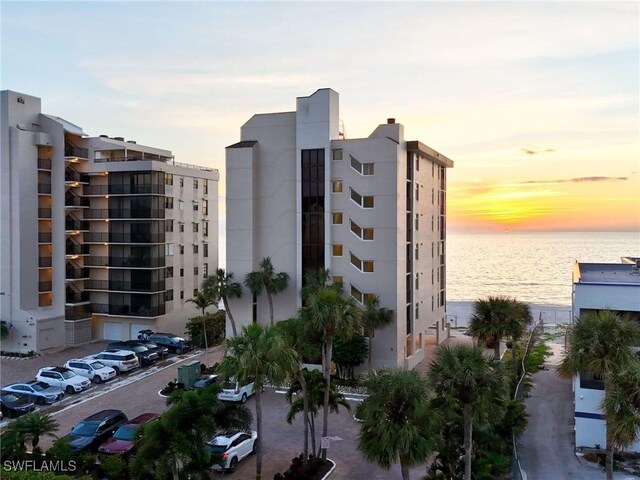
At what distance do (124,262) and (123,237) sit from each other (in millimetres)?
2217

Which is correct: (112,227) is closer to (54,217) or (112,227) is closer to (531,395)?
(54,217)

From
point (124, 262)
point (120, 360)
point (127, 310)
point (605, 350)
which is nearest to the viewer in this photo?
point (605, 350)

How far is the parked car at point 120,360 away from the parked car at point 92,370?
2.47ft

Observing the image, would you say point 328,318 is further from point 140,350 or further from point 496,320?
point 140,350

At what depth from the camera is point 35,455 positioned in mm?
19953

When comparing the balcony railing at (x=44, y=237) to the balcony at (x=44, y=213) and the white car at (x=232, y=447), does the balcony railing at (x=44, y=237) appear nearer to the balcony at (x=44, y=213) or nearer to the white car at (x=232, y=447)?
the balcony at (x=44, y=213)

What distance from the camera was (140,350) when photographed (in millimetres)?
40375

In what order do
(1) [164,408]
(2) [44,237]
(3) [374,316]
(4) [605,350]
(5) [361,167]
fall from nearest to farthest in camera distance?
1. (4) [605,350]
2. (1) [164,408]
3. (3) [374,316]
4. (5) [361,167]
5. (2) [44,237]

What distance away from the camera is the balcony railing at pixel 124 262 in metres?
46.4

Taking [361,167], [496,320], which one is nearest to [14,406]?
[361,167]

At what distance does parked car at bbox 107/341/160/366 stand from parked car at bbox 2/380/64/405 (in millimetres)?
7732

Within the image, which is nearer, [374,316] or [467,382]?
[467,382]

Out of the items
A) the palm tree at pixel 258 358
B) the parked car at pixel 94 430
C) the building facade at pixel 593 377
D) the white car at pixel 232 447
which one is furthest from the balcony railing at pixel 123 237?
the building facade at pixel 593 377

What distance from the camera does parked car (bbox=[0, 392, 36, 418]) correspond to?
2928 cm
